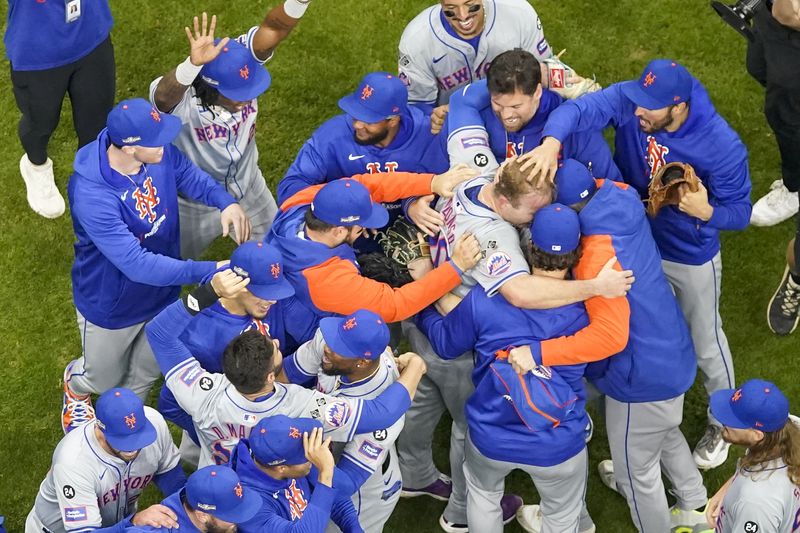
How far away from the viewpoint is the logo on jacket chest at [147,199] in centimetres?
632

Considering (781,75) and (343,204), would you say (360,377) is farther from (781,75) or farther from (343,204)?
(781,75)

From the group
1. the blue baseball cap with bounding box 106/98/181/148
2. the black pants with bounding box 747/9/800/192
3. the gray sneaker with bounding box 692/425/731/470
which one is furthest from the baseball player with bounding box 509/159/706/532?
the blue baseball cap with bounding box 106/98/181/148

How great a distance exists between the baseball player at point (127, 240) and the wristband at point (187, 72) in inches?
13.9

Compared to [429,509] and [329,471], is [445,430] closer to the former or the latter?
[429,509]

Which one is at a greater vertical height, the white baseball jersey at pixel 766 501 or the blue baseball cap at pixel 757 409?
the blue baseball cap at pixel 757 409

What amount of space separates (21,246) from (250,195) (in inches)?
71.0

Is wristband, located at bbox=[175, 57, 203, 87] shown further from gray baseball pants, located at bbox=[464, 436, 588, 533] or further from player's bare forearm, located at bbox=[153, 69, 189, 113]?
gray baseball pants, located at bbox=[464, 436, 588, 533]

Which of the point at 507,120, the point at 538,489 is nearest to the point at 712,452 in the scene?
the point at 538,489

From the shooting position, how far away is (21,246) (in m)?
8.23

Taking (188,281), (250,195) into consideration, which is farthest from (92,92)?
(188,281)

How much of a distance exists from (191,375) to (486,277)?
1468mm

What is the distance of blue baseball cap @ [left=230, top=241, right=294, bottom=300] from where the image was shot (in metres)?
5.77

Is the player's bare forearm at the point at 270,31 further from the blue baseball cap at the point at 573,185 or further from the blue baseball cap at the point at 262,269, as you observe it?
the blue baseball cap at the point at 573,185

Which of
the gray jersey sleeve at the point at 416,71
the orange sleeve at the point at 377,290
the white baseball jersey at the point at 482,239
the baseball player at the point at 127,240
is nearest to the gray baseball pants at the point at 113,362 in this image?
the baseball player at the point at 127,240
